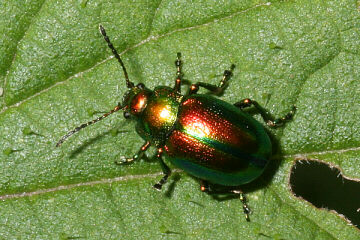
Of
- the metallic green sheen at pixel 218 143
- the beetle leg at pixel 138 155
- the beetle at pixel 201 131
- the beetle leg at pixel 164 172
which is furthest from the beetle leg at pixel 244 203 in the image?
the beetle leg at pixel 138 155

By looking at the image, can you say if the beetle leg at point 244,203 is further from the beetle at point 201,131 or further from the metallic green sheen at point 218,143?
the metallic green sheen at point 218,143

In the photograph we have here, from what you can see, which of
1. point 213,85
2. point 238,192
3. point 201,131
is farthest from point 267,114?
point 238,192

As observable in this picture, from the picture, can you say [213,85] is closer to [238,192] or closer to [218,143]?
[218,143]

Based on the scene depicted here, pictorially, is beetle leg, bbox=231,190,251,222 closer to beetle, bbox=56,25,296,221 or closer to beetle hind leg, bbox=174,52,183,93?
beetle, bbox=56,25,296,221

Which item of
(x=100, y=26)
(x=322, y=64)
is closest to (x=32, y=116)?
(x=100, y=26)

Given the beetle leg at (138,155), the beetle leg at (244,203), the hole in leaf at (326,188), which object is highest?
the beetle leg at (138,155)

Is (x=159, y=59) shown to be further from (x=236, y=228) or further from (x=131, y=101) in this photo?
(x=236, y=228)

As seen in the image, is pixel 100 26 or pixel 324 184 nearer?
pixel 100 26
